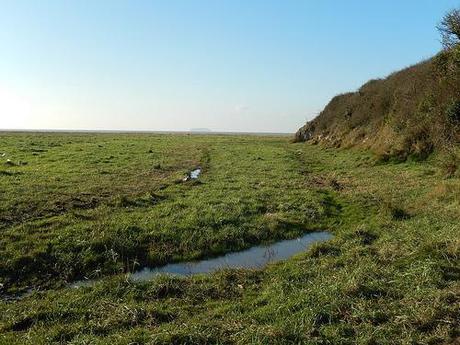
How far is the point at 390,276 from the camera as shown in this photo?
10.3 meters

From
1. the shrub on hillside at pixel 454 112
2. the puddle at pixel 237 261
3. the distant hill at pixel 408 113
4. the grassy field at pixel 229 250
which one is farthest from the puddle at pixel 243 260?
the distant hill at pixel 408 113

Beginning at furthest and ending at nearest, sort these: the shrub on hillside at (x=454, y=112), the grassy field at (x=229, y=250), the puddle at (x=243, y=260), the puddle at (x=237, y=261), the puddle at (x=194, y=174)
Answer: the puddle at (x=194, y=174)
the shrub on hillside at (x=454, y=112)
the puddle at (x=243, y=260)
the puddle at (x=237, y=261)
the grassy field at (x=229, y=250)

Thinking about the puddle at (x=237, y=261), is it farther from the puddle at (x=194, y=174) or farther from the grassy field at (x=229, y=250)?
the puddle at (x=194, y=174)

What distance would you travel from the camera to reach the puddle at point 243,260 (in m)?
12.5

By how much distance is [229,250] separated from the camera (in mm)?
14539

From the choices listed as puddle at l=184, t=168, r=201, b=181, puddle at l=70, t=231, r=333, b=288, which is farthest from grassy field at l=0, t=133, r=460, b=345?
puddle at l=184, t=168, r=201, b=181

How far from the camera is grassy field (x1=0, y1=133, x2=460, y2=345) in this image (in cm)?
833

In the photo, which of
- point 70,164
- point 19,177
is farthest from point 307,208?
point 70,164

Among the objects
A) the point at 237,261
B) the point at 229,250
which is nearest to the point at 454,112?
the point at 229,250

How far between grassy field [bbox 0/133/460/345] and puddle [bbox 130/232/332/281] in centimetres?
45

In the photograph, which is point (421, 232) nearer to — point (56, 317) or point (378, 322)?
point (378, 322)

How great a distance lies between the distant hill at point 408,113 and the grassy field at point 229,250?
13.2ft

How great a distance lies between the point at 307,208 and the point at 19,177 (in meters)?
15.8

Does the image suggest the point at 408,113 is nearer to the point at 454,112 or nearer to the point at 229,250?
the point at 454,112
